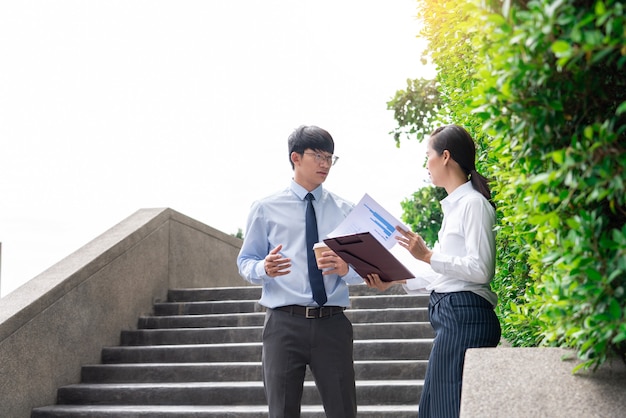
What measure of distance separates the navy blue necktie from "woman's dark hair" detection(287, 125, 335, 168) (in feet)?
0.96

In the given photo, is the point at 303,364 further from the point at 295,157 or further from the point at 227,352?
the point at 227,352

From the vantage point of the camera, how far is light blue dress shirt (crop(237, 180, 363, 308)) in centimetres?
398

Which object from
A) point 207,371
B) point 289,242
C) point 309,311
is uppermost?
point 289,242

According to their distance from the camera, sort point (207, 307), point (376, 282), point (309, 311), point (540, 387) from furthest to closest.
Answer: point (207, 307), point (309, 311), point (376, 282), point (540, 387)

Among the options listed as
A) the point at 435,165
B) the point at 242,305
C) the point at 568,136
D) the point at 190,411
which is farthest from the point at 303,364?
the point at 242,305

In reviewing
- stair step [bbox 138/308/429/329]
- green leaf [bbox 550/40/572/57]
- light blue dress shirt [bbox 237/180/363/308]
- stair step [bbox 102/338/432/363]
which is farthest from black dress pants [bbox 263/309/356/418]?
stair step [bbox 138/308/429/329]

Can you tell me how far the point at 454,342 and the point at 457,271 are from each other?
0.32m

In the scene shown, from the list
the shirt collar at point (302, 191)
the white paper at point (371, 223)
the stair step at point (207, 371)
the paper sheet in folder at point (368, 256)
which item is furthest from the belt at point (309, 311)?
the stair step at point (207, 371)

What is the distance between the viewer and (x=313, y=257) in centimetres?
402

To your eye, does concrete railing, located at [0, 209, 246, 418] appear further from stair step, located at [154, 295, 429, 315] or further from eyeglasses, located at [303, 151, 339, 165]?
eyeglasses, located at [303, 151, 339, 165]

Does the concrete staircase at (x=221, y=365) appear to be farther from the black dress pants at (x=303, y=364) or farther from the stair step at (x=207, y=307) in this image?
the black dress pants at (x=303, y=364)

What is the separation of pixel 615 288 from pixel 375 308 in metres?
5.70

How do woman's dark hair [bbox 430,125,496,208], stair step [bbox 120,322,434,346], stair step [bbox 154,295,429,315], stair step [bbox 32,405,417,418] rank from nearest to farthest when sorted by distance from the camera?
woman's dark hair [bbox 430,125,496,208] → stair step [bbox 32,405,417,418] → stair step [bbox 120,322,434,346] → stair step [bbox 154,295,429,315]

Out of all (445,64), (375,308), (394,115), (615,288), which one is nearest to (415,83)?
(394,115)
